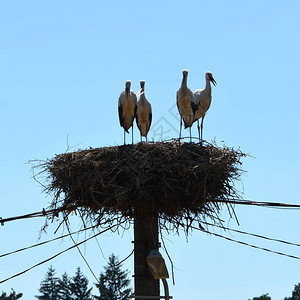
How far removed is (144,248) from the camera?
11.2m

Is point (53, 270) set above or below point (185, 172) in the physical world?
above

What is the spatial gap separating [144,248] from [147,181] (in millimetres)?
894

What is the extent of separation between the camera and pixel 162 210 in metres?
11.7

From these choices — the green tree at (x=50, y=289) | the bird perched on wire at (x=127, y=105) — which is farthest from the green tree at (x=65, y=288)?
the bird perched on wire at (x=127, y=105)

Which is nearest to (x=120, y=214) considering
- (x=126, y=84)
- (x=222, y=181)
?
(x=222, y=181)

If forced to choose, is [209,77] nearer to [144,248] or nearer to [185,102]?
[185,102]

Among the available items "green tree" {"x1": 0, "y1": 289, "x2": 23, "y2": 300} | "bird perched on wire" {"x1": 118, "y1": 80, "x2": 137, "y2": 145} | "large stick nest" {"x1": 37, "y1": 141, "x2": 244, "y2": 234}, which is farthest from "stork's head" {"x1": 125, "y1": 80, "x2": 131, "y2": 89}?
"green tree" {"x1": 0, "y1": 289, "x2": 23, "y2": 300}

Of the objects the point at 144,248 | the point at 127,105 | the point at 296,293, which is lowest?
the point at 144,248

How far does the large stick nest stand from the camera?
11461mm

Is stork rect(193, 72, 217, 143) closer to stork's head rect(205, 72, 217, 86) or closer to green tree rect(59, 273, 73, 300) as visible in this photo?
stork's head rect(205, 72, 217, 86)

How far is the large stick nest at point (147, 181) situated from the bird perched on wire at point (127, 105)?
292cm

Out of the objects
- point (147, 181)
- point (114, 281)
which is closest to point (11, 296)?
point (114, 281)

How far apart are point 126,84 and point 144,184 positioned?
404 cm

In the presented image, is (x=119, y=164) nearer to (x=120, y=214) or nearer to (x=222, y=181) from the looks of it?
(x=120, y=214)
